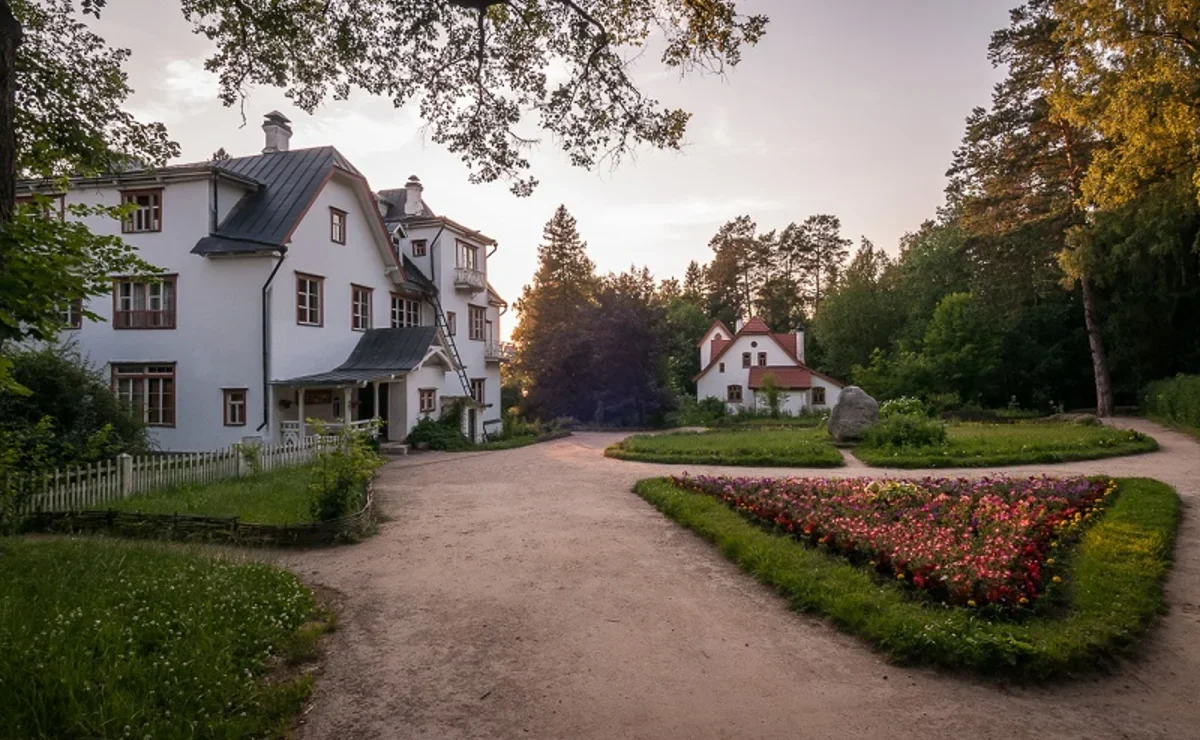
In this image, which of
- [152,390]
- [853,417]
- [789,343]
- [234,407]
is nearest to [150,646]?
[234,407]

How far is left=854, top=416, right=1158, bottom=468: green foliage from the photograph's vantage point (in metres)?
15.7

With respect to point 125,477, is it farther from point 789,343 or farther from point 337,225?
point 789,343

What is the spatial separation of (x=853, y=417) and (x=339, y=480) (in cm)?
1599

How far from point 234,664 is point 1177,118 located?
18090mm

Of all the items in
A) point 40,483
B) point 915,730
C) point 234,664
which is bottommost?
point 915,730

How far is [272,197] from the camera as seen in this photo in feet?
70.2

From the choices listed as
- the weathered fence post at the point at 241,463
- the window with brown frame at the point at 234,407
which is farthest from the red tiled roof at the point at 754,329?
the weathered fence post at the point at 241,463

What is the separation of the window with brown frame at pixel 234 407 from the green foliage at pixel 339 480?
1160 centimetres

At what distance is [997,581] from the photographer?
19.6ft

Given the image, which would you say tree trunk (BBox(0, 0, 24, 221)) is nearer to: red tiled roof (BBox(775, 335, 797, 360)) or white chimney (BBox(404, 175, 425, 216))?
white chimney (BBox(404, 175, 425, 216))

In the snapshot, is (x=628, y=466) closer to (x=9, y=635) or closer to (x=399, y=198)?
(x=9, y=635)

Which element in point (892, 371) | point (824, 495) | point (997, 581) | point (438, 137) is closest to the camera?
point (997, 581)

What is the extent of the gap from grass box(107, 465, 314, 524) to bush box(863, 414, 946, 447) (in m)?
14.7

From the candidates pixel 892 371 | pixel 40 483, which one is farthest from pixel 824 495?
pixel 892 371
